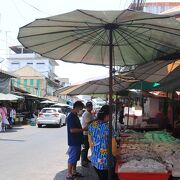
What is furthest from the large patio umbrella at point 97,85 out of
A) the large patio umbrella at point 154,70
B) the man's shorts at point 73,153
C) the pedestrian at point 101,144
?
the pedestrian at point 101,144

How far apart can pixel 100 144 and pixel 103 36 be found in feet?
5.83

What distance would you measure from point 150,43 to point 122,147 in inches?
102

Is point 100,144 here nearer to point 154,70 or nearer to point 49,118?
point 154,70

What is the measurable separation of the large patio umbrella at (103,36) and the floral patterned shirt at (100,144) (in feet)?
1.01

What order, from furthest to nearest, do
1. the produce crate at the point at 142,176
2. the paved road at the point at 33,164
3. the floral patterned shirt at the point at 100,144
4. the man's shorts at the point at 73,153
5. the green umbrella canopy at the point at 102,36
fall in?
the paved road at the point at 33,164 < the man's shorts at the point at 73,153 < the floral patterned shirt at the point at 100,144 < the produce crate at the point at 142,176 < the green umbrella canopy at the point at 102,36

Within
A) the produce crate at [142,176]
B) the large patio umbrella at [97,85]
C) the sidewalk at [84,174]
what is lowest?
the sidewalk at [84,174]

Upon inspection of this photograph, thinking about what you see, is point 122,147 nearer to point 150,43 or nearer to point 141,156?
point 141,156

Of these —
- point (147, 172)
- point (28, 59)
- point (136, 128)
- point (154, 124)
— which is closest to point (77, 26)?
point (147, 172)

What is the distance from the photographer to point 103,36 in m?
6.31

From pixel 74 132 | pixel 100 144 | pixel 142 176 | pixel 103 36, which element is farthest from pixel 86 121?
pixel 142 176

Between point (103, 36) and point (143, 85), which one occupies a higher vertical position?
point (103, 36)

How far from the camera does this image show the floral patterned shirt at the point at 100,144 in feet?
19.9

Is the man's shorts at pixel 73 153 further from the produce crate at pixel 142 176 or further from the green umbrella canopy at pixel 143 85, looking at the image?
the green umbrella canopy at pixel 143 85

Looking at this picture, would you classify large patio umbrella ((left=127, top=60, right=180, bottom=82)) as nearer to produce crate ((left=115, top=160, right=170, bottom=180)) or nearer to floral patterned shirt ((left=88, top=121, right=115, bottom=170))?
floral patterned shirt ((left=88, top=121, right=115, bottom=170))
